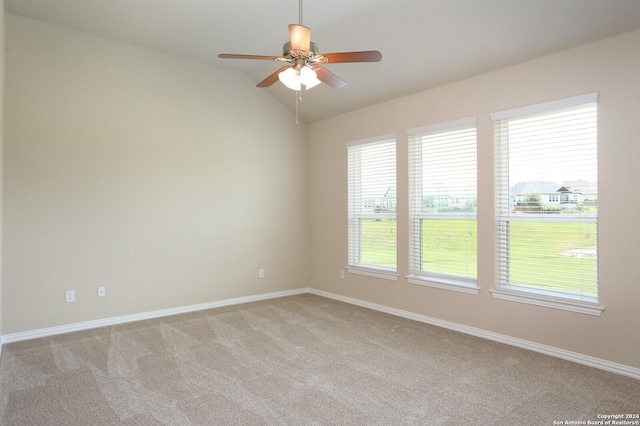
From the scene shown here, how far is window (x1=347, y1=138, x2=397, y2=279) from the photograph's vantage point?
15.9ft

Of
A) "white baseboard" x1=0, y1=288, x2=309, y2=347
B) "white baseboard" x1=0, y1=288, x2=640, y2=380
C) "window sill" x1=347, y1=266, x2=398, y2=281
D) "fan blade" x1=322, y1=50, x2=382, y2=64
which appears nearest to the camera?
"fan blade" x1=322, y1=50, x2=382, y2=64

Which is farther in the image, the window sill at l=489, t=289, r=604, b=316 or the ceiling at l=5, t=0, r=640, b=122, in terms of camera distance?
the window sill at l=489, t=289, r=604, b=316

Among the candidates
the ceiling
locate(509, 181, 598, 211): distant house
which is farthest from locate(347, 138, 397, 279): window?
locate(509, 181, 598, 211): distant house

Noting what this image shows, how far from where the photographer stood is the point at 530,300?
3473mm

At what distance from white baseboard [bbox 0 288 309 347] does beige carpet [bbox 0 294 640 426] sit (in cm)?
12

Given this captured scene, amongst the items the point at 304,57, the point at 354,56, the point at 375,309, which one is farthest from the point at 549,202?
the point at 304,57

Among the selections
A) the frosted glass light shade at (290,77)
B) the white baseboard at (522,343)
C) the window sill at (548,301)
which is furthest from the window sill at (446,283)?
the frosted glass light shade at (290,77)

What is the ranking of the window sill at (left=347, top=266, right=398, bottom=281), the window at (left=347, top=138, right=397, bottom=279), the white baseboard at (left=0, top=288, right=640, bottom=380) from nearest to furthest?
the white baseboard at (left=0, top=288, right=640, bottom=380) → the window sill at (left=347, top=266, right=398, bottom=281) → the window at (left=347, top=138, right=397, bottom=279)

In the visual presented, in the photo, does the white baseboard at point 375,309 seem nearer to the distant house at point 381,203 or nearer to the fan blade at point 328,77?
the distant house at point 381,203

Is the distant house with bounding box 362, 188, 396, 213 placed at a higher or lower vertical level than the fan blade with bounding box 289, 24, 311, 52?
lower

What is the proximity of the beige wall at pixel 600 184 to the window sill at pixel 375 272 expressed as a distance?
7 centimetres

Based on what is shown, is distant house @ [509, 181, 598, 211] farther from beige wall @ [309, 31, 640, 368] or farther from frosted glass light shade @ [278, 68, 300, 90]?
frosted glass light shade @ [278, 68, 300, 90]

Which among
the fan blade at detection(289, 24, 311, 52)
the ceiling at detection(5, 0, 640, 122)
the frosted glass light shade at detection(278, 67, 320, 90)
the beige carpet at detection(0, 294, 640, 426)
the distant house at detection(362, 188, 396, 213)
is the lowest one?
the beige carpet at detection(0, 294, 640, 426)

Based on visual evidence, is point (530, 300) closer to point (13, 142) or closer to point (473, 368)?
point (473, 368)
